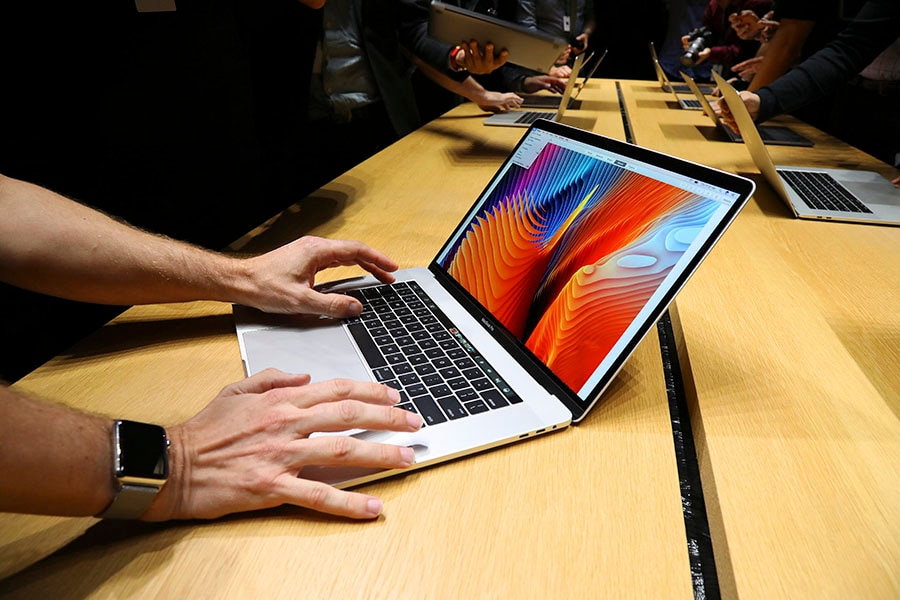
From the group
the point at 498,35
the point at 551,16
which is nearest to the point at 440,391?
→ the point at 498,35

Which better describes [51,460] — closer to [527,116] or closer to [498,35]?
[498,35]

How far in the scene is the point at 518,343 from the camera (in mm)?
631

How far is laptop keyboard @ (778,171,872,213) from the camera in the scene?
1136 millimetres

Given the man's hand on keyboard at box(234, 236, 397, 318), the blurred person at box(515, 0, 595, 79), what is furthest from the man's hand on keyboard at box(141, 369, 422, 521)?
the blurred person at box(515, 0, 595, 79)

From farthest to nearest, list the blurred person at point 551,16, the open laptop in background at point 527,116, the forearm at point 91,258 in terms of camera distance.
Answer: the blurred person at point 551,16
the open laptop in background at point 527,116
the forearm at point 91,258

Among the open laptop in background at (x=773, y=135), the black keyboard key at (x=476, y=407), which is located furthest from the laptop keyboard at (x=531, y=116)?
the black keyboard key at (x=476, y=407)

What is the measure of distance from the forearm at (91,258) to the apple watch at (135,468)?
0.30m

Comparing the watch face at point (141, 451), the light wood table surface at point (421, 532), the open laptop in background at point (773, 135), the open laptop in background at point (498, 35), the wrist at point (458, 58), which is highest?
the open laptop in background at point (498, 35)

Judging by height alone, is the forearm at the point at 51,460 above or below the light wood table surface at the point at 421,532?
above

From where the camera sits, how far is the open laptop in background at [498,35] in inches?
58.2

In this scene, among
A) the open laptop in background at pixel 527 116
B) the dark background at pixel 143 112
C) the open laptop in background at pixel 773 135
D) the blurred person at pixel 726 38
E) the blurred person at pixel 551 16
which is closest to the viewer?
the dark background at pixel 143 112

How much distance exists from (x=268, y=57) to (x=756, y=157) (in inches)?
47.6

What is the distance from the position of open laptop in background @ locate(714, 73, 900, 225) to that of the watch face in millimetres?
1196

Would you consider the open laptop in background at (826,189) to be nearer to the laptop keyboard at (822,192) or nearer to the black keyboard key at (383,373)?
the laptop keyboard at (822,192)
